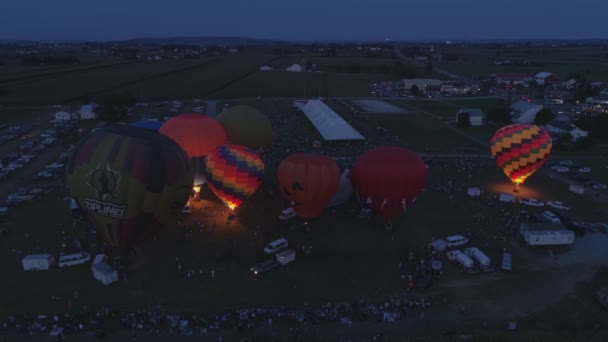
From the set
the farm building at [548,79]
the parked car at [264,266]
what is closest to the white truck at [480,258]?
the parked car at [264,266]

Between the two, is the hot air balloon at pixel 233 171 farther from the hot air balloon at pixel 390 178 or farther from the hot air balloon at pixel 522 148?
the hot air balloon at pixel 522 148

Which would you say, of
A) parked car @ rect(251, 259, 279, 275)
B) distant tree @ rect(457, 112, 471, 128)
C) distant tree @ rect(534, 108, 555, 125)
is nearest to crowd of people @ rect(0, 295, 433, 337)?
parked car @ rect(251, 259, 279, 275)

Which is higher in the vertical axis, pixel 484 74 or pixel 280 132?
pixel 484 74

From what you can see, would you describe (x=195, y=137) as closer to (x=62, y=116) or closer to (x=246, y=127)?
(x=246, y=127)

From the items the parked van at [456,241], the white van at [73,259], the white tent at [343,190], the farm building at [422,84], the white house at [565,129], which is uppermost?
the farm building at [422,84]

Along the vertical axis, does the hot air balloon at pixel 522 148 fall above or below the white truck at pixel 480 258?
above

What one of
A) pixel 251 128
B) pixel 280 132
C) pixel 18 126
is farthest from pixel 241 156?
pixel 18 126

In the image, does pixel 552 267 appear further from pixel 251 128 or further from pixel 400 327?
pixel 251 128
